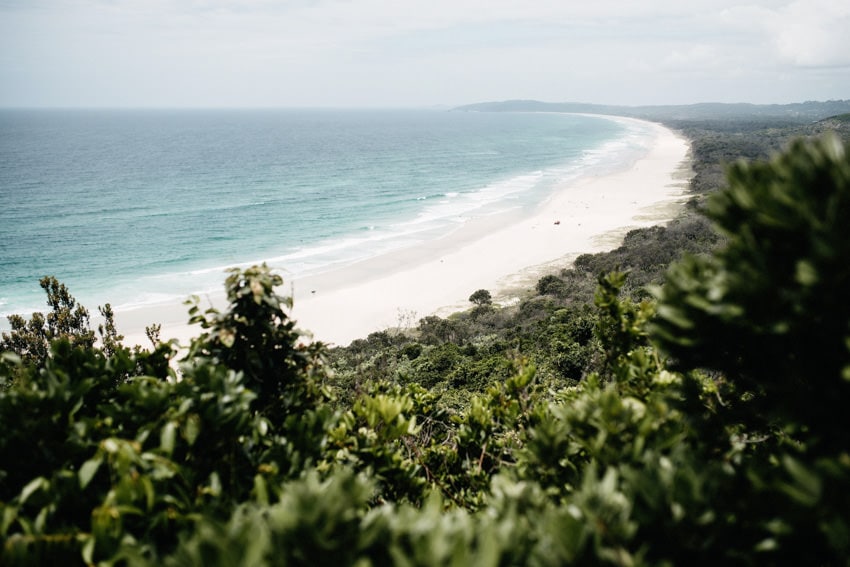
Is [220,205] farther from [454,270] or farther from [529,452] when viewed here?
[529,452]

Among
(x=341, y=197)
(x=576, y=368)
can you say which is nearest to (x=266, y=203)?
(x=341, y=197)

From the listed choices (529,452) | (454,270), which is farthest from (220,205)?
(529,452)

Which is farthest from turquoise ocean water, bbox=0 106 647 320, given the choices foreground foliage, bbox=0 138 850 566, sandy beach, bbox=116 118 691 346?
sandy beach, bbox=116 118 691 346

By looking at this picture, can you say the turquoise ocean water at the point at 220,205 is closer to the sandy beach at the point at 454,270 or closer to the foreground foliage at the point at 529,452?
the foreground foliage at the point at 529,452

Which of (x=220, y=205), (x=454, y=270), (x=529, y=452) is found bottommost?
(x=454, y=270)

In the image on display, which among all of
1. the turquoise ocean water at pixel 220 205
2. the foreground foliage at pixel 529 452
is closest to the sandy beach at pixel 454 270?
the turquoise ocean water at pixel 220 205

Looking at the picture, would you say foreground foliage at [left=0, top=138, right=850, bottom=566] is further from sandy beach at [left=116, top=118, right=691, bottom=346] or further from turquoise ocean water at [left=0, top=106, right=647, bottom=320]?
sandy beach at [left=116, top=118, right=691, bottom=346]

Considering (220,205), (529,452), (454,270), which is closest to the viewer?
(529,452)
